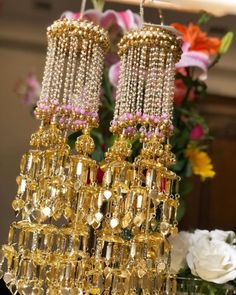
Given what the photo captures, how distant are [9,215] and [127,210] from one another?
48cm

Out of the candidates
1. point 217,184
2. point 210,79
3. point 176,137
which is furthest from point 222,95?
point 176,137

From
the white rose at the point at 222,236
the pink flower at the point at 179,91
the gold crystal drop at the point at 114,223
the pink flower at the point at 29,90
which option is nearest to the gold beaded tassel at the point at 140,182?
the gold crystal drop at the point at 114,223

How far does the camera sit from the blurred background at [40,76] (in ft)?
4.10

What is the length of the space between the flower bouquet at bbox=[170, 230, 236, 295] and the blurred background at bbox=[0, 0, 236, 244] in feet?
1.18

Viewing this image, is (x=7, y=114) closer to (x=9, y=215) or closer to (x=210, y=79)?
(x=9, y=215)

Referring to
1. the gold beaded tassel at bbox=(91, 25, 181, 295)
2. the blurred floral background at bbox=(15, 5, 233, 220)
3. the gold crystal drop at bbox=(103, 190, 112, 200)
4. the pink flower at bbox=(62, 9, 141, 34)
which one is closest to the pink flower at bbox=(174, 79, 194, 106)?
the blurred floral background at bbox=(15, 5, 233, 220)

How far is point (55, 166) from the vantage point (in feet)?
2.64

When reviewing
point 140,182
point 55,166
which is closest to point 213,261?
point 140,182

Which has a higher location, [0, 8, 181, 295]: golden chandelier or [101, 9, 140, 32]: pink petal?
[101, 9, 140, 32]: pink petal

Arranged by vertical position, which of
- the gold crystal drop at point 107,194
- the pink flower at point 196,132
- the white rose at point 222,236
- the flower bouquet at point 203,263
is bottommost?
the flower bouquet at point 203,263

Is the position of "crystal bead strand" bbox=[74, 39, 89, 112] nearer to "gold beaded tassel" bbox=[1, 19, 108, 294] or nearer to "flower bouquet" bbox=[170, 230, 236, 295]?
"gold beaded tassel" bbox=[1, 19, 108, 294]

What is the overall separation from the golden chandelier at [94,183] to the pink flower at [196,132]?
29 centimetres

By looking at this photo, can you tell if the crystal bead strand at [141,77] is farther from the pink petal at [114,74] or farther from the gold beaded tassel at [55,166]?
the pink petal at [114,74]

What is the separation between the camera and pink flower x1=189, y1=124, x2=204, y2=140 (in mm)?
1101
